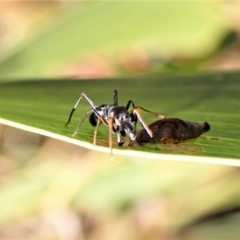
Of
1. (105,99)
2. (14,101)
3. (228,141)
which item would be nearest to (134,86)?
(105,99)

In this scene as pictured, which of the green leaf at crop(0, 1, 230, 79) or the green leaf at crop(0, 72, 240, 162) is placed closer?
the green leaf at crop(0, 72, 240, 162)

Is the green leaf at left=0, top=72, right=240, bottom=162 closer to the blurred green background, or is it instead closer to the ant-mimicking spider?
the ant-mimicking spider

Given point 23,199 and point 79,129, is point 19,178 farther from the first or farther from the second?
point 79,129

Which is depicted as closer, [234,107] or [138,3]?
[234,107]

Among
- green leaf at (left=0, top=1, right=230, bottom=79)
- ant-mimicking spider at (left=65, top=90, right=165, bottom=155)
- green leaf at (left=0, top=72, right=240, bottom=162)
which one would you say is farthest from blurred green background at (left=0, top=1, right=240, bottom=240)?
ant-mimicking spider at (left=65, top=90, right=165, bottom=155)

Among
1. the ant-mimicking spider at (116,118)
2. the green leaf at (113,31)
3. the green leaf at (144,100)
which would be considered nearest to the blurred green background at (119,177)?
the green leaf at (113,31)

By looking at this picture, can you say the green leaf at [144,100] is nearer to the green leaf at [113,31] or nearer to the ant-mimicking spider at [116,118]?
the ant-mimicking spider at [116,118]
